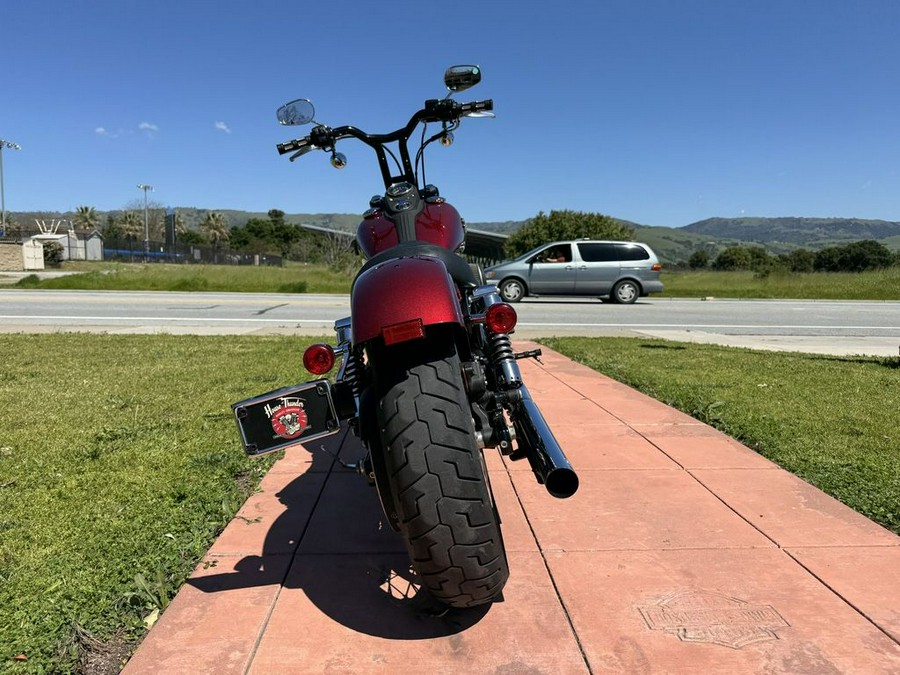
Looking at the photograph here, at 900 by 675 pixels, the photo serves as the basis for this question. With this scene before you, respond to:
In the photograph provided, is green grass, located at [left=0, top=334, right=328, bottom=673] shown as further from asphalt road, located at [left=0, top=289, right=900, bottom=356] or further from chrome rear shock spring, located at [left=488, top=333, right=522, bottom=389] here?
asphalt road, located at [left=0, top=289, right=900, bottom=356]

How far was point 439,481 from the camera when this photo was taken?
1872mm

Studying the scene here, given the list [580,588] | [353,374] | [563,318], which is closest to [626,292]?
[563,318]

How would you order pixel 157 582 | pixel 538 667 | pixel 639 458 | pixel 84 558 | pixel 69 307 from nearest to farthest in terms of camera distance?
pixel 538 667
pixel 157 582
pixel 84 558
pixel 639 458
pixel 69 307

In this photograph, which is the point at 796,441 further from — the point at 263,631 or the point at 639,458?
the point at 263,631

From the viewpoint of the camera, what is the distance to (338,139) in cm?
352

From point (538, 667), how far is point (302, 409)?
3.75ft

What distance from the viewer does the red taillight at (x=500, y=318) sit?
240 cm

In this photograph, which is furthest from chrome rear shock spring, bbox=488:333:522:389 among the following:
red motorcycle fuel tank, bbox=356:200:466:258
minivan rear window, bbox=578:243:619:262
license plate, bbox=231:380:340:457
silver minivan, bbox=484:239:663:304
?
minivan rear window, bbox=578:243:619:262

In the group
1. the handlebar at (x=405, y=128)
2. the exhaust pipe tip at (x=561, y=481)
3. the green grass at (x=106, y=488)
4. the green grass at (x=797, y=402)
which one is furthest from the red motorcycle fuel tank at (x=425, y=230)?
the green grass at (x=797, y=402)

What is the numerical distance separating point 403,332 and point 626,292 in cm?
1636

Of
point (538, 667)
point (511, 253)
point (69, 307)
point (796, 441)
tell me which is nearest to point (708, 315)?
point (796, 441)

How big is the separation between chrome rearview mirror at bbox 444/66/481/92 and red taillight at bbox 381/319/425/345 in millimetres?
1836

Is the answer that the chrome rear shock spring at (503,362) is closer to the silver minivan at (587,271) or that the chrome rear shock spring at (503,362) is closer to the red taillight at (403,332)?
the red taillight at (403,332)

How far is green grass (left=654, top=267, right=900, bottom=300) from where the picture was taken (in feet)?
71.4
